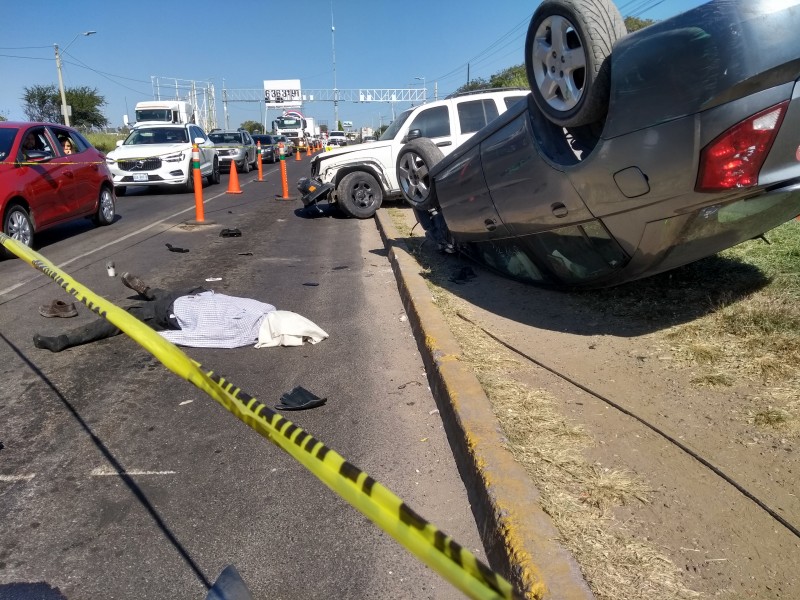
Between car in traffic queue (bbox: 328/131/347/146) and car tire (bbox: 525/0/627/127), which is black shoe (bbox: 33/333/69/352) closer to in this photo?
car tire (bbox: 525/0/627/127)

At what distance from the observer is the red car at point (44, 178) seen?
927 centimetres

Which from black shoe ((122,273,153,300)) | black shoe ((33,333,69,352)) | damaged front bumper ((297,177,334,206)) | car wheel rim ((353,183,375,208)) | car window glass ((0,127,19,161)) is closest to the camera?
black shoe ((33,333,69,352))

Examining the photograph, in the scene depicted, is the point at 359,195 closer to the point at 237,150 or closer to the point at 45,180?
the point at 45,180

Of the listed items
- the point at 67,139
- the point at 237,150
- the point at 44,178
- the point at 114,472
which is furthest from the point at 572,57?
the point at 237,150

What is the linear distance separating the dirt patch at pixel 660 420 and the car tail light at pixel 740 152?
113 centimetres

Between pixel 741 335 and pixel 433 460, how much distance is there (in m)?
2.31

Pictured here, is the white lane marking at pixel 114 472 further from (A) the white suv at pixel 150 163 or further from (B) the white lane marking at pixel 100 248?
(A) the white suv at pixel 150 163

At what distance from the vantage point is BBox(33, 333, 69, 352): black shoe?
5.40 m

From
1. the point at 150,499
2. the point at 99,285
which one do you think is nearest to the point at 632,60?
the point at 150,499

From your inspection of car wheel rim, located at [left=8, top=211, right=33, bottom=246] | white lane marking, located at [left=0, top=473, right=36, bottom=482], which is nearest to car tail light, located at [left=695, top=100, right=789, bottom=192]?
white lane marking, located at [left=0, top=473, right=36, bottom=482]

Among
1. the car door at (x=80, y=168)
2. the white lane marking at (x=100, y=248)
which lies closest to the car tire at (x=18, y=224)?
the white lane marking at (x=100, y=248)

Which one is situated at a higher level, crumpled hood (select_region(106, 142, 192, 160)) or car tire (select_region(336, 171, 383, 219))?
crumpled hood (select_region(106, 142, 192, 160))

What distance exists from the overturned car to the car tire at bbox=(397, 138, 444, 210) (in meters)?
2.07

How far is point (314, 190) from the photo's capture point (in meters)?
13.6
